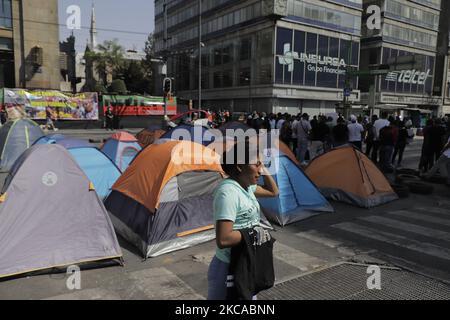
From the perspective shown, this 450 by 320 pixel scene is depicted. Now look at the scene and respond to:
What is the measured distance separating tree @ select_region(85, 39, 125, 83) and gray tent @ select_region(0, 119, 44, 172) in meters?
50.1

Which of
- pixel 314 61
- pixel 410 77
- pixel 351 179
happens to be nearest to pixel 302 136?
pixel 351 179

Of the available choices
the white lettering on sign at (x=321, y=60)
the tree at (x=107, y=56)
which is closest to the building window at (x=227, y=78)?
the white lettering on sign at (x=321, y=60)

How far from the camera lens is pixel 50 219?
4980 millimetres

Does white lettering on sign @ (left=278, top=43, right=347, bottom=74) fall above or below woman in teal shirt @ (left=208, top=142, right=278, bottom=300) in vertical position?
above

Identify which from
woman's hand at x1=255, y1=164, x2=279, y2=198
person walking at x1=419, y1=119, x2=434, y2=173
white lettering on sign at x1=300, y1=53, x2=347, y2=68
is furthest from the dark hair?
white lettering on sign at x1=300, y1=53, x2=347, y2=68

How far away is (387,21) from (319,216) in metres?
50.9

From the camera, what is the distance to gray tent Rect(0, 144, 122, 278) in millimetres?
4699

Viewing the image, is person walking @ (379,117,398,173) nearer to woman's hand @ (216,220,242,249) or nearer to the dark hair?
the dark hair

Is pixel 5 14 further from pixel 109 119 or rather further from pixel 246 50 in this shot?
pixel 246 50

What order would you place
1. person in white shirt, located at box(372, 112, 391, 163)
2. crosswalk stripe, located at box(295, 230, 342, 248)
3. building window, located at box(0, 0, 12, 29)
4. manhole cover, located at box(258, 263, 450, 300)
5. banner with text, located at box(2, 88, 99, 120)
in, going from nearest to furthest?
manhole cover, located at box(258, 263, 450, 300), crosswalk stripe, located at box(295, 230, 342, 248), person in white shirt, located at box(372, 112, 391, 163), banner with text, located at box(2, 88, 99, 120), building window, located at box(0, 0, 12, 29)

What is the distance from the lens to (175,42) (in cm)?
6050

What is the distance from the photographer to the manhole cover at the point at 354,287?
422 centimetres

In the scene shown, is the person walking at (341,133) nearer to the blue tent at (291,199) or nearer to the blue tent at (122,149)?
the blue tent at (291,199)

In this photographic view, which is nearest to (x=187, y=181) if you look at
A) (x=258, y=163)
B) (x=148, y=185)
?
(x=148, y=185)
